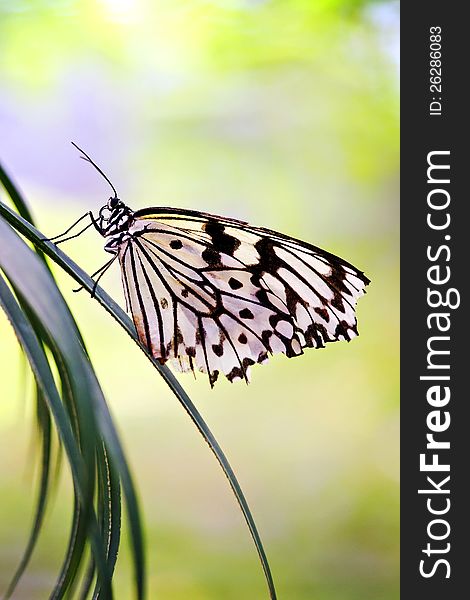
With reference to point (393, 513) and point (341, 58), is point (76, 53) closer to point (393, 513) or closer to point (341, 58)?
point (341, 58)

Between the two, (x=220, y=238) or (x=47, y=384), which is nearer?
(x=47, y=384)

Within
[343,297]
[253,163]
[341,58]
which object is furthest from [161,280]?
[341,58]

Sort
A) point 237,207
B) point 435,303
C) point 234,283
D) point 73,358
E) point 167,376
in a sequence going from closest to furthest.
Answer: point 73,358
point 167,376
point 234,283
point 435,303
point 237,207

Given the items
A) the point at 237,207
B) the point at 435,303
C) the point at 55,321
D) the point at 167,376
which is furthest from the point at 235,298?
the point at 237,207

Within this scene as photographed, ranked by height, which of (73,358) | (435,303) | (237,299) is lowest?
(73,358)

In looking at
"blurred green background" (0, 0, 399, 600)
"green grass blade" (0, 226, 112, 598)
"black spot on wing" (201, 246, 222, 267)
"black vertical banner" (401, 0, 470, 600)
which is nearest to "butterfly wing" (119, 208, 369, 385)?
"black spot on wing" (201, 246, 222, 267)

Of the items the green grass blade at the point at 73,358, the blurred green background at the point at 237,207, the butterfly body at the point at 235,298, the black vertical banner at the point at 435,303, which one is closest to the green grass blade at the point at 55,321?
the green grass blade at the point at 73,358

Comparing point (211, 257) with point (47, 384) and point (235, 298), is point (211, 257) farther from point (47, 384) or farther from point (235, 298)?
point (47, 384)

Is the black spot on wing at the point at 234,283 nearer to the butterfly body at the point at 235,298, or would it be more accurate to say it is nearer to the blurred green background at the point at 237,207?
the butterfly body at the point at 235,298
